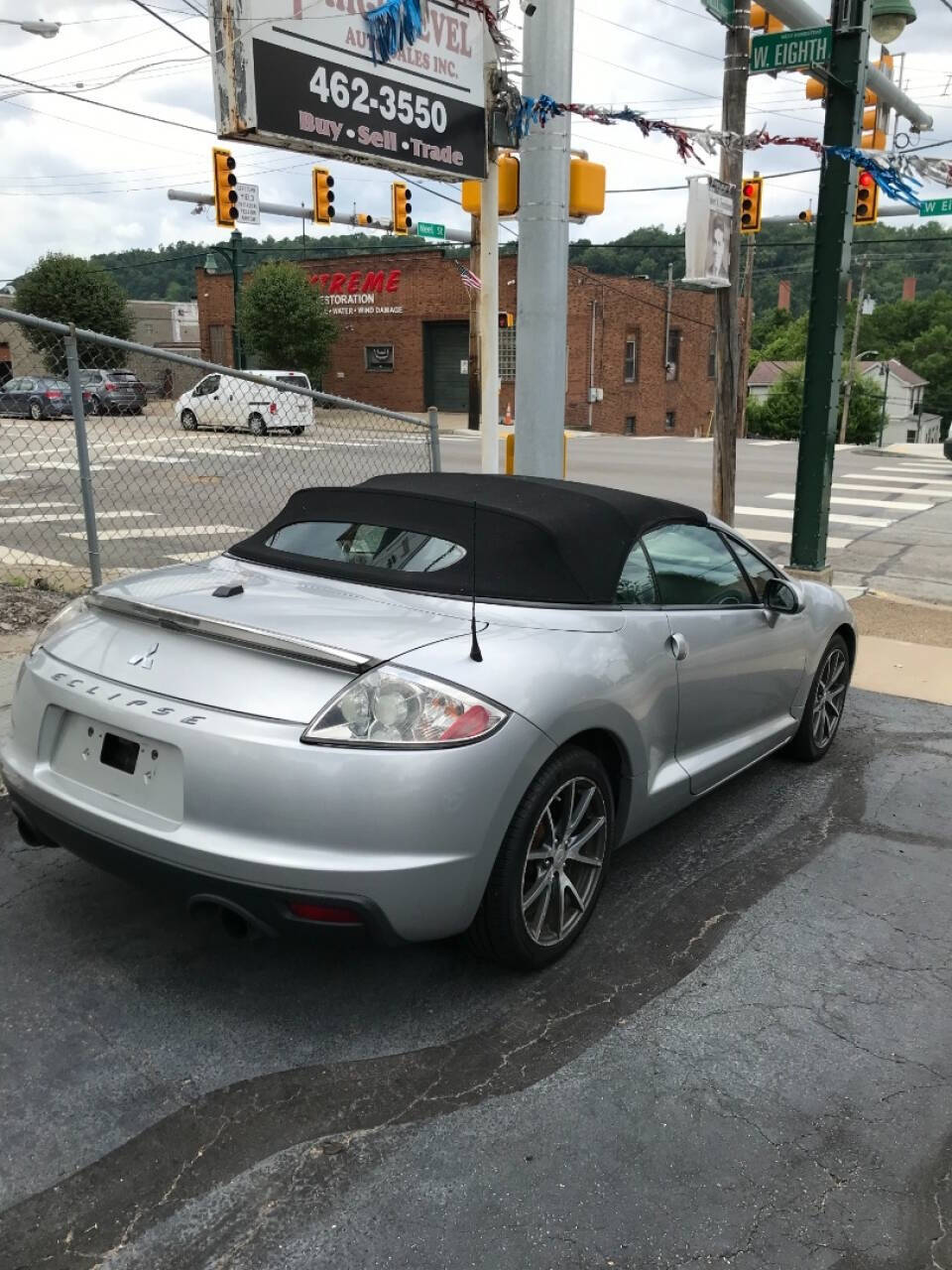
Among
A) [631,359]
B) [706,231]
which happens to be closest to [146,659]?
[706,231]

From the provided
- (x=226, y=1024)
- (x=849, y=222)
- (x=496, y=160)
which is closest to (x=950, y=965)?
(x=226, y=1024)

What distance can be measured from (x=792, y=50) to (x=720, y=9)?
2.23 m

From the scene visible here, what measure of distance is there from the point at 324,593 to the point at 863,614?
679 cm

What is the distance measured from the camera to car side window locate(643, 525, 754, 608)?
3.99 m

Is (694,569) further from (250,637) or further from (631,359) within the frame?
(631,359)

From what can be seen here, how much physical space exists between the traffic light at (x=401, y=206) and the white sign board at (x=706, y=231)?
1983cm

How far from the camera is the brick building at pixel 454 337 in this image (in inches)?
1656

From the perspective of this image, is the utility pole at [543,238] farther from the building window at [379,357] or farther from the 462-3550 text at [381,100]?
the building window at [379,357]

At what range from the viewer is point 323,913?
2732 millimetres

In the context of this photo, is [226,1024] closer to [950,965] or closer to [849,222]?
[950,965]

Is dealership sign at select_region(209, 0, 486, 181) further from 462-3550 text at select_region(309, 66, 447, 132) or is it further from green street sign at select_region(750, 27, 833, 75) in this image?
green street sign at select_region(750, 27, 833, 75)

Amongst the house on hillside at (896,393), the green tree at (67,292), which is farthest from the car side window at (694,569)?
the house on hillside at (896,393)

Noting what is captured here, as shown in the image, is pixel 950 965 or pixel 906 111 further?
pixel 906 111

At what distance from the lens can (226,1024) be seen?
3.01 m
